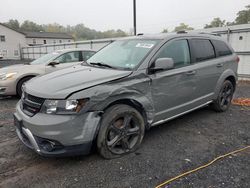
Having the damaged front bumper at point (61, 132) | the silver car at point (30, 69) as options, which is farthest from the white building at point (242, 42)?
the damaged front bumper at point (61, 132)

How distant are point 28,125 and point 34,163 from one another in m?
0.65

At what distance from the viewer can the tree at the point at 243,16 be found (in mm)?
43819

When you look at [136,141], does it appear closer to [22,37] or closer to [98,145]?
[98,145]

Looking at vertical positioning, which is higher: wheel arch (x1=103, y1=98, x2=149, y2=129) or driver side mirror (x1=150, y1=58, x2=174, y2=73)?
driver side mirror (x1=150, y1=58, x2=174, y2=73)

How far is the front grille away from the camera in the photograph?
2.67 metres

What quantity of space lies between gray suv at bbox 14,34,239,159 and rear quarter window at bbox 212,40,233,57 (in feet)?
0.39

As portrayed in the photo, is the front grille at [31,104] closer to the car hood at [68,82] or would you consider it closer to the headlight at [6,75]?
the car hood at [68,82]

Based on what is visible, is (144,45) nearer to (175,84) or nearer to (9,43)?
(175,84)

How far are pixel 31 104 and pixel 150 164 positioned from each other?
5.90ft

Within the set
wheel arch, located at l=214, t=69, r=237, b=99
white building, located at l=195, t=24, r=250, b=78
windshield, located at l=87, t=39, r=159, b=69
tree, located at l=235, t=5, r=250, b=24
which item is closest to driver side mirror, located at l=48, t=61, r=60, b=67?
windshield, located at l=87, t=39, r=159, b=69

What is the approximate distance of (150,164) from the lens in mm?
2848

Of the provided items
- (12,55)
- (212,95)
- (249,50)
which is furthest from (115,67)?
(12,55)

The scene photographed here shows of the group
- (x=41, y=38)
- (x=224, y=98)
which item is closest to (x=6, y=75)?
(x=224, y=98)

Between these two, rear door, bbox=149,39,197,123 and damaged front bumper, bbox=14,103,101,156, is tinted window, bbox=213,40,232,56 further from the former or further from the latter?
damaged front bumper, bbox=14,103,101,156
